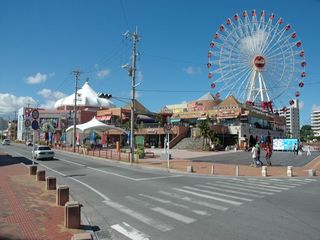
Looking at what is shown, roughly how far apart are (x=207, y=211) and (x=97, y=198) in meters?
4.50

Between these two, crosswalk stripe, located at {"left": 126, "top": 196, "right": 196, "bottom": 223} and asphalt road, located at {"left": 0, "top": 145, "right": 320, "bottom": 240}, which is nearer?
asphalt road, located at {"left": 0, "top": 145, "right": 320, "bottom": 240}

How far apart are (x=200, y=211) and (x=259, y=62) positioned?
2137 inches

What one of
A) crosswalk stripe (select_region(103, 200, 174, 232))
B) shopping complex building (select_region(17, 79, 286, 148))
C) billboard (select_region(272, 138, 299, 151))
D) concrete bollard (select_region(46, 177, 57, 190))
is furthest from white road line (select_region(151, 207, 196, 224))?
billboard (select_region(272, 138, 299, 151))

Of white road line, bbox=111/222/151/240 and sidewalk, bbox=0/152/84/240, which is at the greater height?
sidewalk, bbox=0/152/84/240

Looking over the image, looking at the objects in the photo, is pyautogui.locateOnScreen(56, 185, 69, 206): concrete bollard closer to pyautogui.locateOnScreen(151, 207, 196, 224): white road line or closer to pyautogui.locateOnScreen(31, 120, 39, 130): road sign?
pyautogui.locateOnScreen(151, 207, 196, 224): white road line

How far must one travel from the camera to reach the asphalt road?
28.1 feet

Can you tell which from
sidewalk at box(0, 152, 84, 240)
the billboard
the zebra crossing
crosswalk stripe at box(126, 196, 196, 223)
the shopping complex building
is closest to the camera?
sidewalk at box(0, 152, 84, 240)

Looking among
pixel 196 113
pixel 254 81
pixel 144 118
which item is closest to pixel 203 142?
pixel 254 81

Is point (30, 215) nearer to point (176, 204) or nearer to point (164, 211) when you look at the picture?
point (164, 211)

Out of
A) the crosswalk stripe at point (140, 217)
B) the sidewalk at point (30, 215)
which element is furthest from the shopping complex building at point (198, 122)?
the crosswalk stripe at point (140, 217)

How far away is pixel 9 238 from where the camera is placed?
7.62 meters

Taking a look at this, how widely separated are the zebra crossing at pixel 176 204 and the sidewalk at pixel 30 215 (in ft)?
4.88

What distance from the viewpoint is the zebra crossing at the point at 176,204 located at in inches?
365

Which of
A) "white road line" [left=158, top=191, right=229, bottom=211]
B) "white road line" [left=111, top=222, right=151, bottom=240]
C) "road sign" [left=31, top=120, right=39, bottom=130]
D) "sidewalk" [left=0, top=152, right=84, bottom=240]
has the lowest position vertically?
"white road line" [left=111, top=222, right=151, bottom=240]
